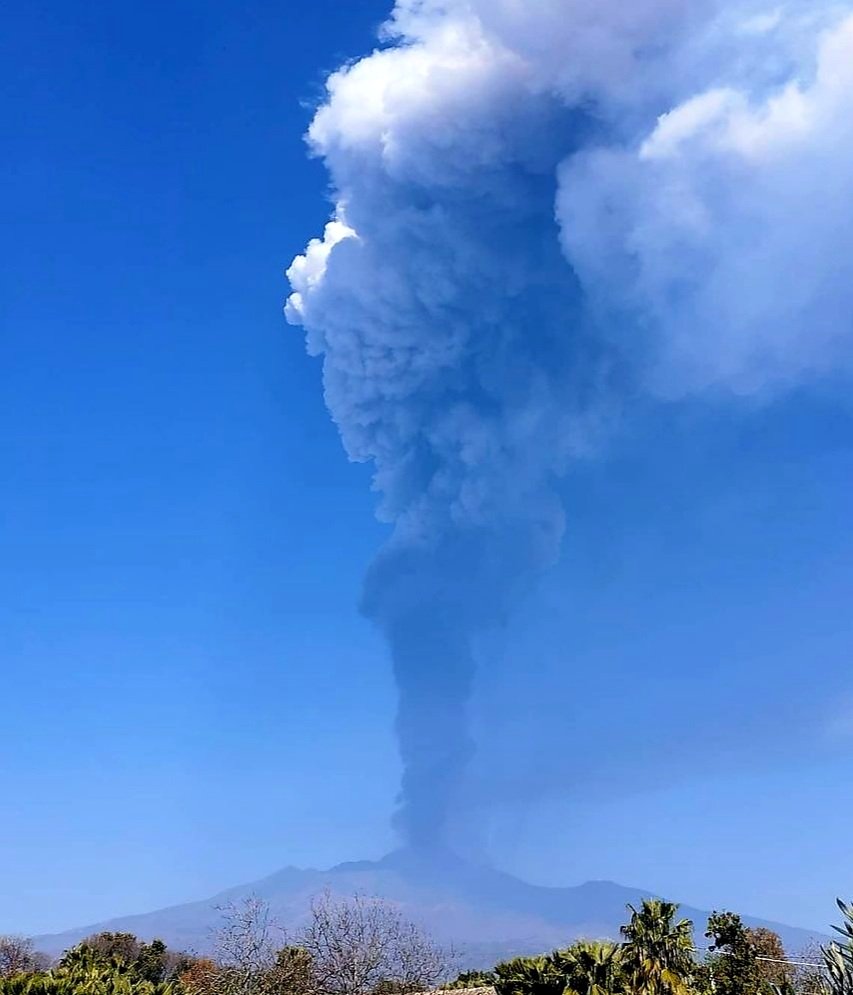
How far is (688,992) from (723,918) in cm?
3085

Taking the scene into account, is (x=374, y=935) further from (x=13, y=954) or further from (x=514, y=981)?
(x=13, y=954)

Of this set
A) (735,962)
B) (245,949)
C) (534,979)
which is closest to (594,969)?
(534,979)

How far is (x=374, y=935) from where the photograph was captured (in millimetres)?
54594

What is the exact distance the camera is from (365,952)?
5272 cm

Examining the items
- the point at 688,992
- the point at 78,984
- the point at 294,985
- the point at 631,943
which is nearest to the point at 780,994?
the point at 688,992

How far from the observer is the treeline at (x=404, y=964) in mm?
29719

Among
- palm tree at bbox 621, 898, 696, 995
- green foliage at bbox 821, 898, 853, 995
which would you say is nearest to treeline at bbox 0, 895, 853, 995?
palm tree at bbox 621, 898, 696, 995

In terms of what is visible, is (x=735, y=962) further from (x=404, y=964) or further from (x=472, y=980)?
(x=472, y=980)

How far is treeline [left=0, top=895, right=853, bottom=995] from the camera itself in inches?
1170

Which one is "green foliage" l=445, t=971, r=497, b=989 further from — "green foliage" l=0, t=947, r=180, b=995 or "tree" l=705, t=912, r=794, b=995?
"green foliage" l=0, t=947, r=180, b=995

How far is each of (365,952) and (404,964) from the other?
8418 mm

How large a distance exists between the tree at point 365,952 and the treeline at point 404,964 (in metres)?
0.07

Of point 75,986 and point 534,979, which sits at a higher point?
point 75,986

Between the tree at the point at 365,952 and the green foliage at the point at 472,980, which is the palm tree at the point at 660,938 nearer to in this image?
the tree at the point at 365,952
